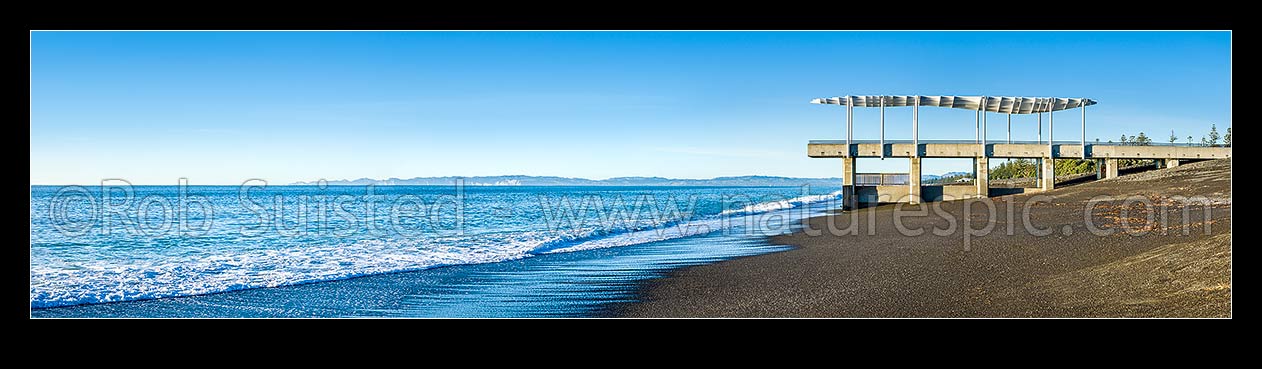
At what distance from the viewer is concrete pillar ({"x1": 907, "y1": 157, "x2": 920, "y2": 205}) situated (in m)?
26.4

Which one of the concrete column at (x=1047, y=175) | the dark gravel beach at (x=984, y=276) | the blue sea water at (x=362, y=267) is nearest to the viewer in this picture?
the dark gravel beach at (x=984, y=276)

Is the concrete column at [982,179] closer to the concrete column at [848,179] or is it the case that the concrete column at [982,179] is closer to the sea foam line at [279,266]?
the concrete column at [848,179]

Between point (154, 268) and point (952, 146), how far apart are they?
23354 mm

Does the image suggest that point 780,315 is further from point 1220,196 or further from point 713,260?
point 1220,196

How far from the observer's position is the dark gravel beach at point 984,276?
6941 mm

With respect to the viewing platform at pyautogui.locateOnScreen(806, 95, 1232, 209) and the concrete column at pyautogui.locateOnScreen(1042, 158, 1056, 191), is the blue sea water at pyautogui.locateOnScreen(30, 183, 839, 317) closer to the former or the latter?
the viewing platform at pyautogui.locateOnScreen(806, 95, 1232, 209)

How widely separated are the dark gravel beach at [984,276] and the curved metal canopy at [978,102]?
11.4 m

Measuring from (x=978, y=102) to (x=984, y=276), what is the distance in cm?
2019

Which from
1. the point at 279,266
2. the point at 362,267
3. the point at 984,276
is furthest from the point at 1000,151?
the point at 279,266

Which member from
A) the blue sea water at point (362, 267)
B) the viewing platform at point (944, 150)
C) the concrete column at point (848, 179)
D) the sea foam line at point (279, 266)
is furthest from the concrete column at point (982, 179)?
the sea foam line at point (279, 266)

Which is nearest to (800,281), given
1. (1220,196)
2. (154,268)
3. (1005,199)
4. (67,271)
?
(154,268)

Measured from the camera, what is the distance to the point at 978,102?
2716 cm

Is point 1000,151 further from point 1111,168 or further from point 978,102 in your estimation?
point 1111,168

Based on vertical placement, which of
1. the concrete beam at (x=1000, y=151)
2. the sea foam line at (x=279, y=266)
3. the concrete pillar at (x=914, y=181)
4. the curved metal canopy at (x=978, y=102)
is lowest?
the sea foam line at (x=279, y=266)
